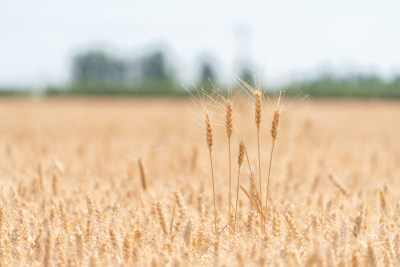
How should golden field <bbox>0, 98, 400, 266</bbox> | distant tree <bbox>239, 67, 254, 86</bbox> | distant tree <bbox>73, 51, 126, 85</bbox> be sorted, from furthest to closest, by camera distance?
distant tree <bbox>73, 51, 126, 85</bbox> → distant tree <bbox>239, 67, 254, 86</bbox> → golden field <bbox>0, 98, 400, 266</bbox>

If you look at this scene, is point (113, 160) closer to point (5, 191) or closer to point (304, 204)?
point (5, 191)

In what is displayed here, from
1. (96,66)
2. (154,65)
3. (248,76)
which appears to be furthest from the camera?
(96,66)

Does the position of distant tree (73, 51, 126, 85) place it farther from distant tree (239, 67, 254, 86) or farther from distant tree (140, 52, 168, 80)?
distant tree (239, 67, 254, 86)

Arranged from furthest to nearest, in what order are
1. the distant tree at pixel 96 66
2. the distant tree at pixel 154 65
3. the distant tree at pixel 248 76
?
the distant tree at pixel 96 66, the distant tree at pixel 154 65, the distant tree at pixel 248 76

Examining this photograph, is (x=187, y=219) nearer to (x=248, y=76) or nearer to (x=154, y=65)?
(x=248, y=76)

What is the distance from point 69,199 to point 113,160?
129cm

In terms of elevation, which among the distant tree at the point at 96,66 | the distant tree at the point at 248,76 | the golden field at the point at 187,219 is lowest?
the golden field at the point at 187,219

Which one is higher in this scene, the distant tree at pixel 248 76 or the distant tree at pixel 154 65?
Result: the distant tree at pixel 154 65

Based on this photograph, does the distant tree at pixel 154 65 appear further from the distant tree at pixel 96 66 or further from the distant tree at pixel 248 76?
the distant tree at pixel 248 76

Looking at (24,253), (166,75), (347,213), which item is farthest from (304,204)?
(166,75)

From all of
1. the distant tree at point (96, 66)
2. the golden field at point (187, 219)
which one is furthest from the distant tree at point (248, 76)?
the distant tree at point (96, 66)

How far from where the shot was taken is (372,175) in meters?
2.88

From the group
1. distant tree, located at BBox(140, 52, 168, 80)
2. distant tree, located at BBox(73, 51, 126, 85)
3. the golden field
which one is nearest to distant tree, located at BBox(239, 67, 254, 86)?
the golden field

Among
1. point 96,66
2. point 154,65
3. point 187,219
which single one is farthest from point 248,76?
point 96,66
